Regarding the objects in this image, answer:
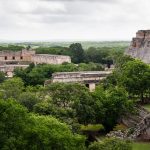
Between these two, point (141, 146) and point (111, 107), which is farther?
point (111, 107)

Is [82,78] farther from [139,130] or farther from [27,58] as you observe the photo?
[27,58]

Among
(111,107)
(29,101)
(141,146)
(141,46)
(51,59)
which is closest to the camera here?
(141,146)

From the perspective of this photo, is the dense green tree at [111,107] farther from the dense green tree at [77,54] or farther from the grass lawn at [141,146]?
the dense green tree at [77,54]

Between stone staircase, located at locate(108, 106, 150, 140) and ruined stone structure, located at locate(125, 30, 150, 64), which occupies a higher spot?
ruined stone structure, located at locate(125, 30, 150, 64)

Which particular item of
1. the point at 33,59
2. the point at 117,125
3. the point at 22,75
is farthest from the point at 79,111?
the point at 33,59

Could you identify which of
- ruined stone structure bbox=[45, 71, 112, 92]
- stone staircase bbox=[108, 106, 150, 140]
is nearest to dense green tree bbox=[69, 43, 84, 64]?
ruined stone structure bbox=[45, 71, 112, 92]

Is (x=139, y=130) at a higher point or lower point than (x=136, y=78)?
lower

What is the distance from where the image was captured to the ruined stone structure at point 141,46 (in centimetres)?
5778

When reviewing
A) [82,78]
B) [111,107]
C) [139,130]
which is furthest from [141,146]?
[82,78]

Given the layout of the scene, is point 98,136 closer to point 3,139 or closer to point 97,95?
point 97,95

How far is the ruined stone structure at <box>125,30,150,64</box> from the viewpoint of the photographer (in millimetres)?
57775

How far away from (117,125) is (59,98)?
5747 millimetres

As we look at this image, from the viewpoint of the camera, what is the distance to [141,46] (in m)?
59.8

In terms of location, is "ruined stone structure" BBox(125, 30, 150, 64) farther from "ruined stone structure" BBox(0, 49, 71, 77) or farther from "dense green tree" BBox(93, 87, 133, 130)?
"ruined stone structure" BBox(0, 49, 71, 77)
